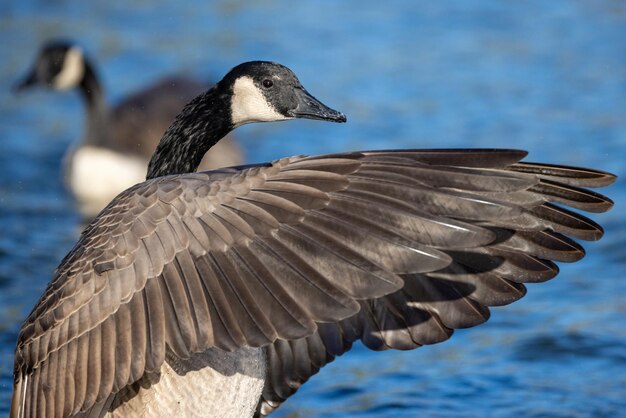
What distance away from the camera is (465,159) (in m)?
4.91

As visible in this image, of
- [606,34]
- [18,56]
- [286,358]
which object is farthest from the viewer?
[18,56]

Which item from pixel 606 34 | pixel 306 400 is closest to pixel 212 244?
pixel 306 400

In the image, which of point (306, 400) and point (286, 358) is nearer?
point (286, 358)

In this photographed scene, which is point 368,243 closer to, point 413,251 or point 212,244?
point 413,251

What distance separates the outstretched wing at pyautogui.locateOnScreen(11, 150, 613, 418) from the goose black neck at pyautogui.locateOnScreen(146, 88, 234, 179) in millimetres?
1150

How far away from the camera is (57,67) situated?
13664 mm

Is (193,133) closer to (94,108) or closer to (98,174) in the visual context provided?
(98,174)

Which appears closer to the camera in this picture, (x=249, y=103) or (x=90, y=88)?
(x=249, y=103)

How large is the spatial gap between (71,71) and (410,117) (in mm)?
4003

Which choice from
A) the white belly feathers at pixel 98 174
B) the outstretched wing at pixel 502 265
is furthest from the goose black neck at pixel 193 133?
the white belly feathers at pixel 98 174

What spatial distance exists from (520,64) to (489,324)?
6160mm

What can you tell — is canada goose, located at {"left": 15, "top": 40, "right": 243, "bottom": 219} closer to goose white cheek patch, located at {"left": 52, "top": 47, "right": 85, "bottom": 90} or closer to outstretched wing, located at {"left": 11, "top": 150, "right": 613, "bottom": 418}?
goose white cheek patch, located at {"left": 52, "top": 47, "right": 85, "bottom": 90}

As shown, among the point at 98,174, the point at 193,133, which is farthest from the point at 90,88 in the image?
the point at 193,133

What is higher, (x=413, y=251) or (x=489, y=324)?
(x=489, y=324)
